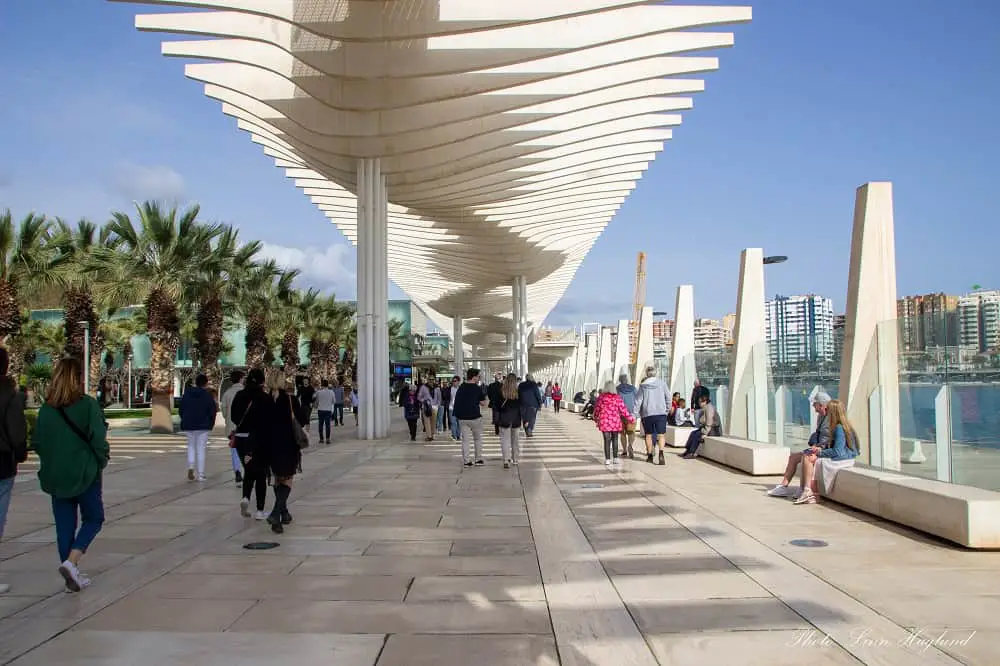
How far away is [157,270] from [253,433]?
18.5 meters

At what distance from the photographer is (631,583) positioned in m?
5.88

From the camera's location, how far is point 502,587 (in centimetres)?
582

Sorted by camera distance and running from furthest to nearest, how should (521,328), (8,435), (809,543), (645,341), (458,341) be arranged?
(458,341) < (521,328) < (645,341) < (809,543) < (8,435)

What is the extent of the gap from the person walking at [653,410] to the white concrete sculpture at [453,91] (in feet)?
20.3

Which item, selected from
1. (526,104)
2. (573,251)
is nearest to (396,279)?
(573,251)

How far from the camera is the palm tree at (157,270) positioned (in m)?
24.2

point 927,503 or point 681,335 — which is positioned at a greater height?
point 681,335

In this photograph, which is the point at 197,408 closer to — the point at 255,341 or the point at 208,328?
the point at 208,328

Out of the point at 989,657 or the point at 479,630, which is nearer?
the point at 989,657

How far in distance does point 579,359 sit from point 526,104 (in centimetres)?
3589

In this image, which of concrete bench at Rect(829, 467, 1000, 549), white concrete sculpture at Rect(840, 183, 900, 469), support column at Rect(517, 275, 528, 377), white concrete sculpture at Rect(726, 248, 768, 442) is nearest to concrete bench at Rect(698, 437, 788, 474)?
white concrete sculpture at Rect(726, 248, 768, 442)

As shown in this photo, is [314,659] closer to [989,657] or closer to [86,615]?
[86,615]

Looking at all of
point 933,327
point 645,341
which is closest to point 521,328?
point 645,341

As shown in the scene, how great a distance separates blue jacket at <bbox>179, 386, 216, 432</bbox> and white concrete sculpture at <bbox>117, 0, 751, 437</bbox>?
6.54 m
